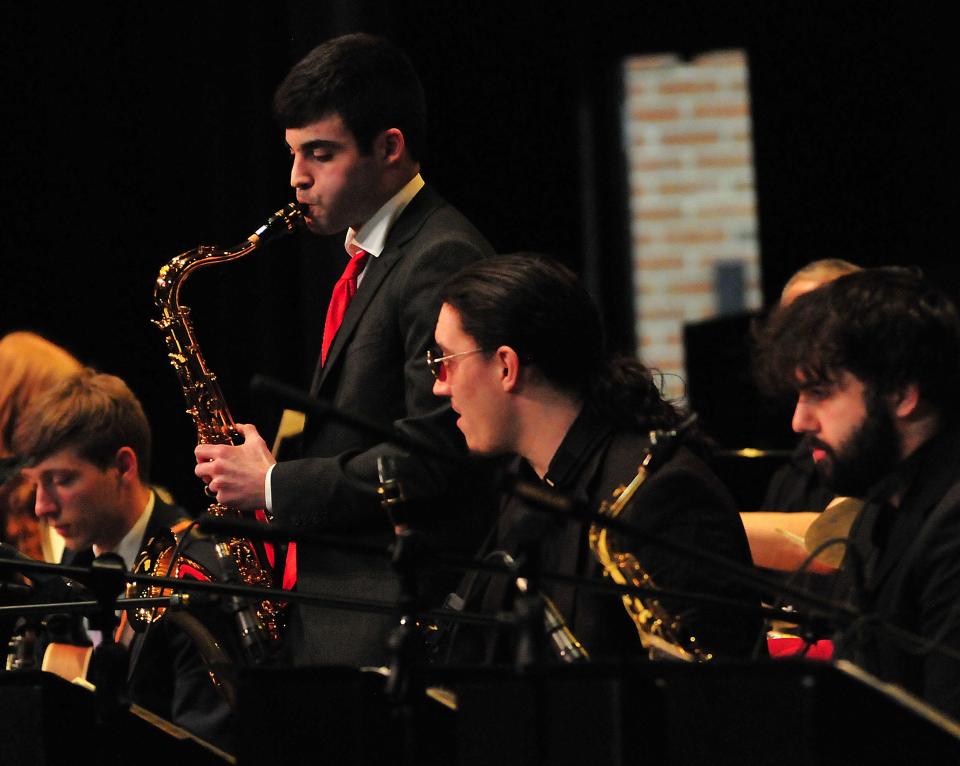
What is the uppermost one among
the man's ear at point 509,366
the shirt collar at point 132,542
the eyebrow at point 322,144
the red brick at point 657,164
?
the red brick at point 657,164

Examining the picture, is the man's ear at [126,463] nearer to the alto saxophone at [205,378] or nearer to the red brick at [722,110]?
the alto saxophone at [205,378]

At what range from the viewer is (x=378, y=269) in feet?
11.2

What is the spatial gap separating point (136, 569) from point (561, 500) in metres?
2.06

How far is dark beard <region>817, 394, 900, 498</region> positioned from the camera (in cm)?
270

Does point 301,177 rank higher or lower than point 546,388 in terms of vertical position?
higher

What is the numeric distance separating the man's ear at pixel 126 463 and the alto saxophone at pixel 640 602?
1.70m

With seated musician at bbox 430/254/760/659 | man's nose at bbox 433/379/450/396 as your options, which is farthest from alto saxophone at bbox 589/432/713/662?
man's nose at bbox 433/379/450/396

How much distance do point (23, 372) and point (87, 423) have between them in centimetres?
67

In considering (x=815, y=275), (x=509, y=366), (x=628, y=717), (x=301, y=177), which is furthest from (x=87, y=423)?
(x=628, y=717)

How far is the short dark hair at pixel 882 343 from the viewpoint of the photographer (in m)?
2.75

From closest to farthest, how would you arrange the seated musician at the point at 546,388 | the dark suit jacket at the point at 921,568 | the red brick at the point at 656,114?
the dark suit jacket at the point at 921,568
the seated musician at the point at 546,388
the red brick at the point at 656,114

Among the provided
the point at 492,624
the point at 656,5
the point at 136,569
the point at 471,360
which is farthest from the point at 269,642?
the point at 656,5

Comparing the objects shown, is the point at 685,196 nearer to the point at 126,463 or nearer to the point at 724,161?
the point at 724,161

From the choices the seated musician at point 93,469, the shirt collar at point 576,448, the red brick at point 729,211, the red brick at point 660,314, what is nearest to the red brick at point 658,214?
the red brick at point 729,211
